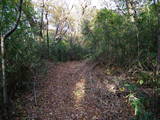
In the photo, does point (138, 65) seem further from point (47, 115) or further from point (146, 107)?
point (47, 115)

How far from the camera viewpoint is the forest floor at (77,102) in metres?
4.38

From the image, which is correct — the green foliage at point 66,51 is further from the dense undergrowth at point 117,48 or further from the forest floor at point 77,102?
the forest floor at point 77,102

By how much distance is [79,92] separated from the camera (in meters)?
5.91

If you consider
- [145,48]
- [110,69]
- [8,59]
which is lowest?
[110,69]

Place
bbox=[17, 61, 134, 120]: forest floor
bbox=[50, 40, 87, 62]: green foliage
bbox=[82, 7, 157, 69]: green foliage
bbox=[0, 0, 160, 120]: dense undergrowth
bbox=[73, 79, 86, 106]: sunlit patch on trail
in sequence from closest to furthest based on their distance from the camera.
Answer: bbox=[17, 61, 134, 120]: forest floor
bbox=[0, 0, 160, 120]: dense undergrowth
bbox=[73, 79, 86, 106]: sunlit patch on trail
bbox=[82, 7, 157, 69]: green foliage
bbox=[50, 40, 87, 62]: green foliage

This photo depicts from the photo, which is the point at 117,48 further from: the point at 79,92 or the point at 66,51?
the point at 66,51

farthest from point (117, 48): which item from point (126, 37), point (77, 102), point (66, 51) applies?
point (66, 51)

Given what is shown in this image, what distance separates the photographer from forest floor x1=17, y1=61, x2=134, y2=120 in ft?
14.4

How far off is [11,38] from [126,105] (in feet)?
14.2

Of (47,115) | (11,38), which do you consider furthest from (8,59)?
(47,115)

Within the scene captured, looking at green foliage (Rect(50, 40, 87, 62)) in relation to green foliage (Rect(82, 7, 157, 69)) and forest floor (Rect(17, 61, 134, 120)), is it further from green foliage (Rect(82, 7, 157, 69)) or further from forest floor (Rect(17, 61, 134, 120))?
forest floor (Rect(17, 61, 134, 120))

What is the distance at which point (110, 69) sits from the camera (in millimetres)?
8555

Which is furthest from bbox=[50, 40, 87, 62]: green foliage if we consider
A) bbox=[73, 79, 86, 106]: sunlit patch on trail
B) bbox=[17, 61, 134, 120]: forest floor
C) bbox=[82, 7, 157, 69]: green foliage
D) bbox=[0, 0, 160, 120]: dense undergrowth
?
bbox=[17, 61, 134, 120]: forest floor

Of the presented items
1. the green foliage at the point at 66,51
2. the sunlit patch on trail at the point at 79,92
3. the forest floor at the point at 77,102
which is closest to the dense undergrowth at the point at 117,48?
the forest floor at the point at 77,102
